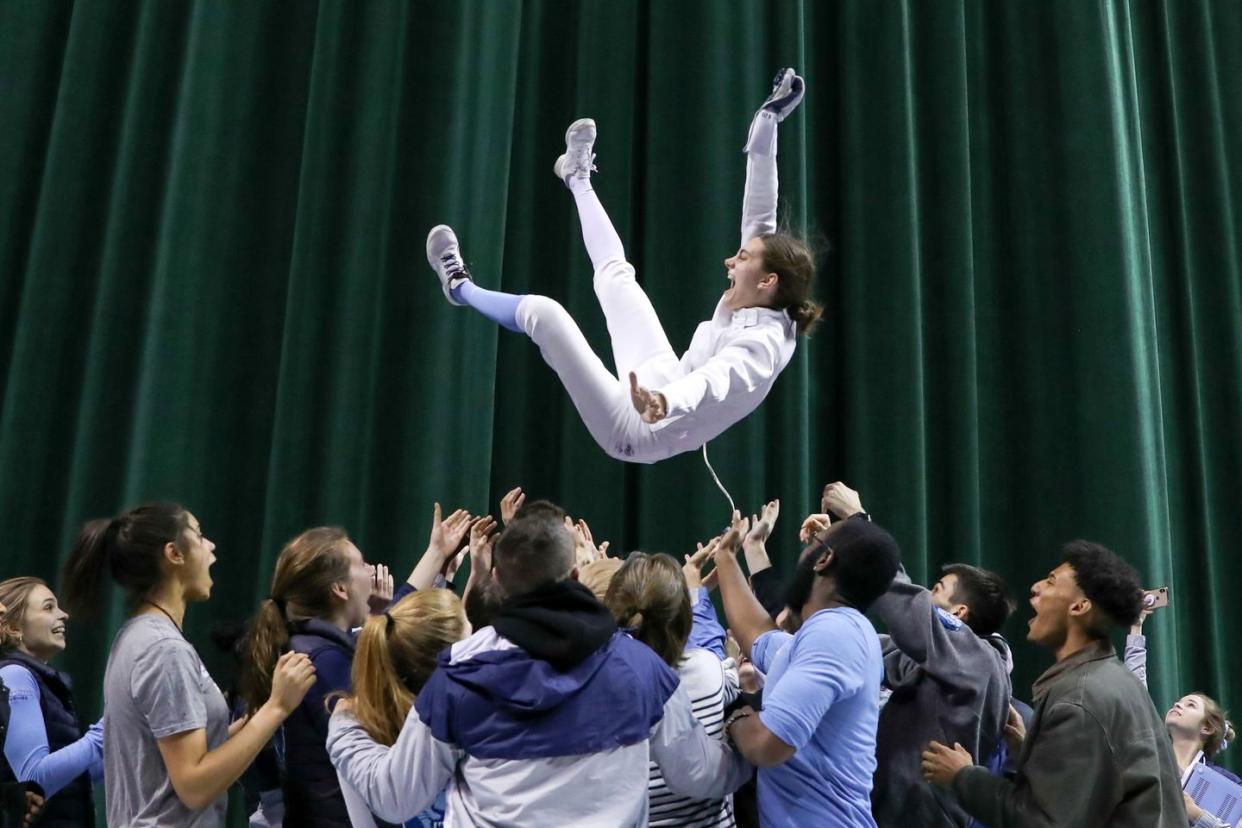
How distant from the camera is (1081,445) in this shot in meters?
5.64

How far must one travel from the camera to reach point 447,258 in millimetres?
3838

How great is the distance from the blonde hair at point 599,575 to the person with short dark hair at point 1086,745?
77cm

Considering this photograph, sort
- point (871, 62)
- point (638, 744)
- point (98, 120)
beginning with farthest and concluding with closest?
1. point (871, 62)
2. point (98, 120)
3. point (638, 744)

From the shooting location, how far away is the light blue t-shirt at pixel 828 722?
92.4 inches

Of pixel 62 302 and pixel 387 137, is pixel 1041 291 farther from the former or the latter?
pixel 62 302

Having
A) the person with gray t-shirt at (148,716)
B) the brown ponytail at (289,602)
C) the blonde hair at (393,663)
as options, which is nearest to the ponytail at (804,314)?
the brown ponytail at (289,602)

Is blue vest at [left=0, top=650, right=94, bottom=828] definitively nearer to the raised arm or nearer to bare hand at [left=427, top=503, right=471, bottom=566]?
bare hand at [left=427, top=503, right=471, bottom=566]

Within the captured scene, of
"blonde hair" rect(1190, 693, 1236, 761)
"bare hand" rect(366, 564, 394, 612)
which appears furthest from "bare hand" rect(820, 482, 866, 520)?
"blonde hair" rect(1190, 693, 1236, 761)

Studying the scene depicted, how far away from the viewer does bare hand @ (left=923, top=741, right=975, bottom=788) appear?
8.61ft

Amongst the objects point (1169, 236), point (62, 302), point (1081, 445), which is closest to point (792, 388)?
point (1081, 445)

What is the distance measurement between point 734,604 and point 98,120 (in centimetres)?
395

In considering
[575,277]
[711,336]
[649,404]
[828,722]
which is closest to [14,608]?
[649,404]

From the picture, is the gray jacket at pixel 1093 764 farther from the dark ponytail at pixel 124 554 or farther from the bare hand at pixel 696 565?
the dark ponytail at pixel 124 554

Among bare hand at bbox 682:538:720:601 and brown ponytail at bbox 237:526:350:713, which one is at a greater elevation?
bare hand at bbox 682:538:720:601
